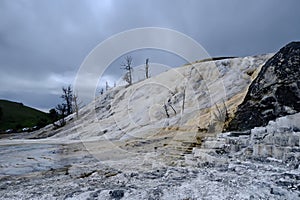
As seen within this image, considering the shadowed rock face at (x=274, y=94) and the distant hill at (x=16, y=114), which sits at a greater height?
the distant hill at (x=16, y=114)

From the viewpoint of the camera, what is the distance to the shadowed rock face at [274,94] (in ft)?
Answer: 33.9

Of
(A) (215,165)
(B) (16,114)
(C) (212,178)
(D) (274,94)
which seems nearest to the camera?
(C) (212,178)

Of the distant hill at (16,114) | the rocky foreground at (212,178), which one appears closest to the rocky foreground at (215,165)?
the rocky foreground at (212,178)

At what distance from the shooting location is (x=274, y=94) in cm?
1086

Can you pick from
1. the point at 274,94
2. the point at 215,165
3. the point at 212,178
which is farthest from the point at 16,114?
the point at 212,178

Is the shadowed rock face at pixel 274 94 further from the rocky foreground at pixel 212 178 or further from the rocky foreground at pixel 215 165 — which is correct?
the rocky foreground at pixel 212 178

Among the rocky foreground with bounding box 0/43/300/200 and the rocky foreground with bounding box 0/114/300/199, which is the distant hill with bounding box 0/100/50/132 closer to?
Answer: the rocky foreground with bounding box 0/43/300/200

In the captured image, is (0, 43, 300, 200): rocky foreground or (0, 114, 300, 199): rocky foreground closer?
(0, 114, 300, 199): rocky foreground

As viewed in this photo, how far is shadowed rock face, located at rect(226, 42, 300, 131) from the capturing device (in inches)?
407

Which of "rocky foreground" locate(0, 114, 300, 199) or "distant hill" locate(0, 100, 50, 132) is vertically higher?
"distant hill" locate(0, 100, 50, 132)

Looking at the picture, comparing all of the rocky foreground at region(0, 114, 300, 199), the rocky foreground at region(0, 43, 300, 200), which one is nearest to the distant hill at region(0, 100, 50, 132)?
the rocky foreground at region(0, 43, 300, 200)

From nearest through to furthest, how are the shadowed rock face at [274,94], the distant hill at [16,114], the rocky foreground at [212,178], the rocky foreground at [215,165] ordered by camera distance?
the rocky foreground at [212,178], the rocky foreground at [215,165], the shadowed rock face at [274,94], the distant hill at [16,114]

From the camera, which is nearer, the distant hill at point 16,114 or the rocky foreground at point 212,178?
the rocky foreground at point 212,178

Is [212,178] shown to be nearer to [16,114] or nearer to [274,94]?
[274,94]
